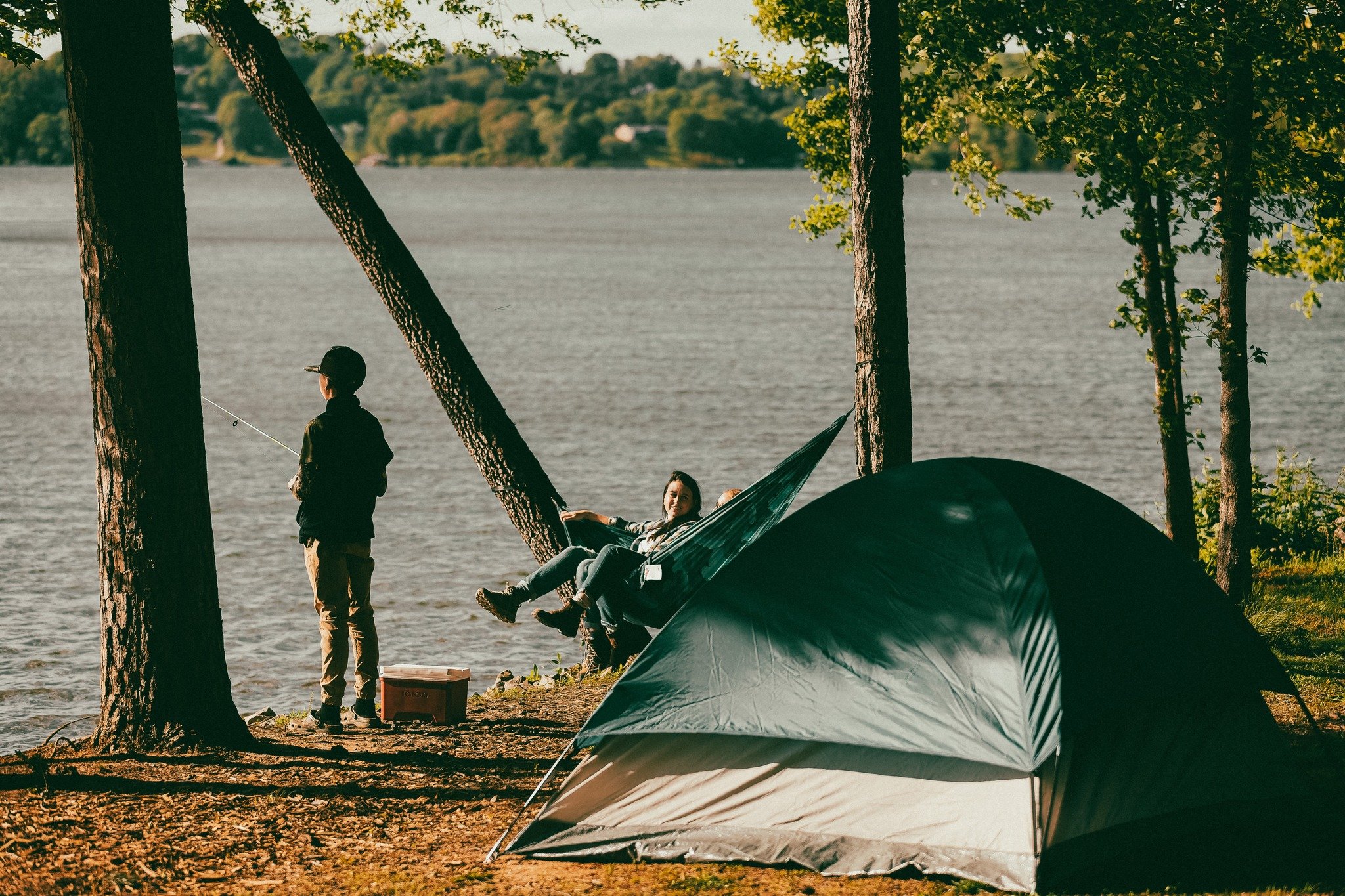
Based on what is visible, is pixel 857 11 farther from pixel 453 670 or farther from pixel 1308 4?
pixel 453 670

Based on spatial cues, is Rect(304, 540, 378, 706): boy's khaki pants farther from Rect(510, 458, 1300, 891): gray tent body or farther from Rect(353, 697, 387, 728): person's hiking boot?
Rect(510, 458, 1300, 891): gray tent body

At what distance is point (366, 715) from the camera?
25.7 feet

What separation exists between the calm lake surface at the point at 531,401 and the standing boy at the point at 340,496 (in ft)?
13.6

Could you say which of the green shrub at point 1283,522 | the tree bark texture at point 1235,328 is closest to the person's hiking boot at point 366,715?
the tree bark texture at point 1235,328

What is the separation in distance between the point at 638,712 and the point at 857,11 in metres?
3.91

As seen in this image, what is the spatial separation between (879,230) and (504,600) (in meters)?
2.81

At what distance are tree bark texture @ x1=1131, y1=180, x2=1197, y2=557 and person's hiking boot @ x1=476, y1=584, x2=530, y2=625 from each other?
237 inches

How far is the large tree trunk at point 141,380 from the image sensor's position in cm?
666

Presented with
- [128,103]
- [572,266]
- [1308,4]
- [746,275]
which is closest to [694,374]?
[1308,4]

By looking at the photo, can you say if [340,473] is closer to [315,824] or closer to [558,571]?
[558,571]

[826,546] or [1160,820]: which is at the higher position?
[826,546]

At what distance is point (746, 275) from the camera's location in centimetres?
6475

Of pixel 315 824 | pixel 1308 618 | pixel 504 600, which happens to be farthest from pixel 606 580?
pixel 1308 618

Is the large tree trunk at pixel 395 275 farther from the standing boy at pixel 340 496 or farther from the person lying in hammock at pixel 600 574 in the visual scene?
the standing boy at pixel 340 496
